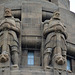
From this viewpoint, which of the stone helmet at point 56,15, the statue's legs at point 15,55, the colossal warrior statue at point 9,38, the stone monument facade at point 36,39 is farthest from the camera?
the stone helmet at point 56,15

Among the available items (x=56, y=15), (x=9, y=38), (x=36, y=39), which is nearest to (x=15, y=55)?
(x=9, y=38)

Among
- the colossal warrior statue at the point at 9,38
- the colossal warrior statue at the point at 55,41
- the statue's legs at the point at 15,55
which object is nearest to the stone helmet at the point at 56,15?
the colossal warrior statue at the point at 55,41

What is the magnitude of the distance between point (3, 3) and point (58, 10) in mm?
4491

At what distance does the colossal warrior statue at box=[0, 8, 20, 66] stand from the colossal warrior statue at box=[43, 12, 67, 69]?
1944 mm

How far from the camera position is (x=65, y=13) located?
36281mm

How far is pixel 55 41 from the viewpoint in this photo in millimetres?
31891

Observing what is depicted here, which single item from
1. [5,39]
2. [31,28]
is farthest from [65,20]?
[5,39]

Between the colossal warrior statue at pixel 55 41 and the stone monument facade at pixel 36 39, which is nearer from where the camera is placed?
the stone monument facade at pixel 36 39

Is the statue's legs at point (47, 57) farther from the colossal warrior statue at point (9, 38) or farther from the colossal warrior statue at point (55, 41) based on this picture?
the colossal warrior statue at point (9, 38)

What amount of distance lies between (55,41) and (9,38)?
3040mm

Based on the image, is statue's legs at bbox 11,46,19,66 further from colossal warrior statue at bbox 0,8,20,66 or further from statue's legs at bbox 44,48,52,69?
statue's legs at bbox 44,48,52,69

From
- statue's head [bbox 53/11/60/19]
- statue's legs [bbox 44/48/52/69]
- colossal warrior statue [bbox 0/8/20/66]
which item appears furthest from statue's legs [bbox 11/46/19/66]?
statue's head [bbox 53/11/60/19]

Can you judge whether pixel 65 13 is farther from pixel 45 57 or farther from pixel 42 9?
pixel 45 57

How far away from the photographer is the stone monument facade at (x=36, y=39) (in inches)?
1217
